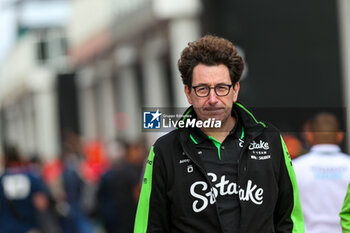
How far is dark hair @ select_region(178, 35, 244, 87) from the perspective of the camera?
4.35 metres

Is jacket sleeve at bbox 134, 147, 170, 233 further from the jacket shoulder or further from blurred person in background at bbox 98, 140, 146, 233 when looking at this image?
blurred person in background at bbox 98, 140, 146, 233

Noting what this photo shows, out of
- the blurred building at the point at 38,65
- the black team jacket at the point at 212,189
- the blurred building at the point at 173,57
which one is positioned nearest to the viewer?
the black team jacket at the point at 212,189

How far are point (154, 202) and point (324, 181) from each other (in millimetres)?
2550

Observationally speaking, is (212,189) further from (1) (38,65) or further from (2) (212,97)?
(1) (38,65)

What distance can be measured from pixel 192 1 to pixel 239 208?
55.8ft

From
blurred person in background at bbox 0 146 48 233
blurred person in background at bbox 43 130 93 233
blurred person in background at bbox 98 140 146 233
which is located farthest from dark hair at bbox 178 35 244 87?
blurred person in background at bbox 43 130 93 233

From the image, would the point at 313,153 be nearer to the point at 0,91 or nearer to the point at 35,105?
the point at 35,105

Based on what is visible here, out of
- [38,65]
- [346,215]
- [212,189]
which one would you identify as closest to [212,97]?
[212,189]

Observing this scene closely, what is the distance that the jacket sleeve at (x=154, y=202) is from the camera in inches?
171

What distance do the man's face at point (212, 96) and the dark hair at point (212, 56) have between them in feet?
0.08

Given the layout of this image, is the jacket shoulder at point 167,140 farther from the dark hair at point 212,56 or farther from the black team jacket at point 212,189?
the dark hair at point 212,56

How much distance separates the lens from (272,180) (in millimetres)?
4312

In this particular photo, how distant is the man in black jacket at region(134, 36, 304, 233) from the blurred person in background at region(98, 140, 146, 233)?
7672mm

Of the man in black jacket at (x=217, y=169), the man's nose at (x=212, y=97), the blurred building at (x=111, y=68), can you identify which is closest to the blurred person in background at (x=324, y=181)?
the man in black jacket at (x=217, y=169)
